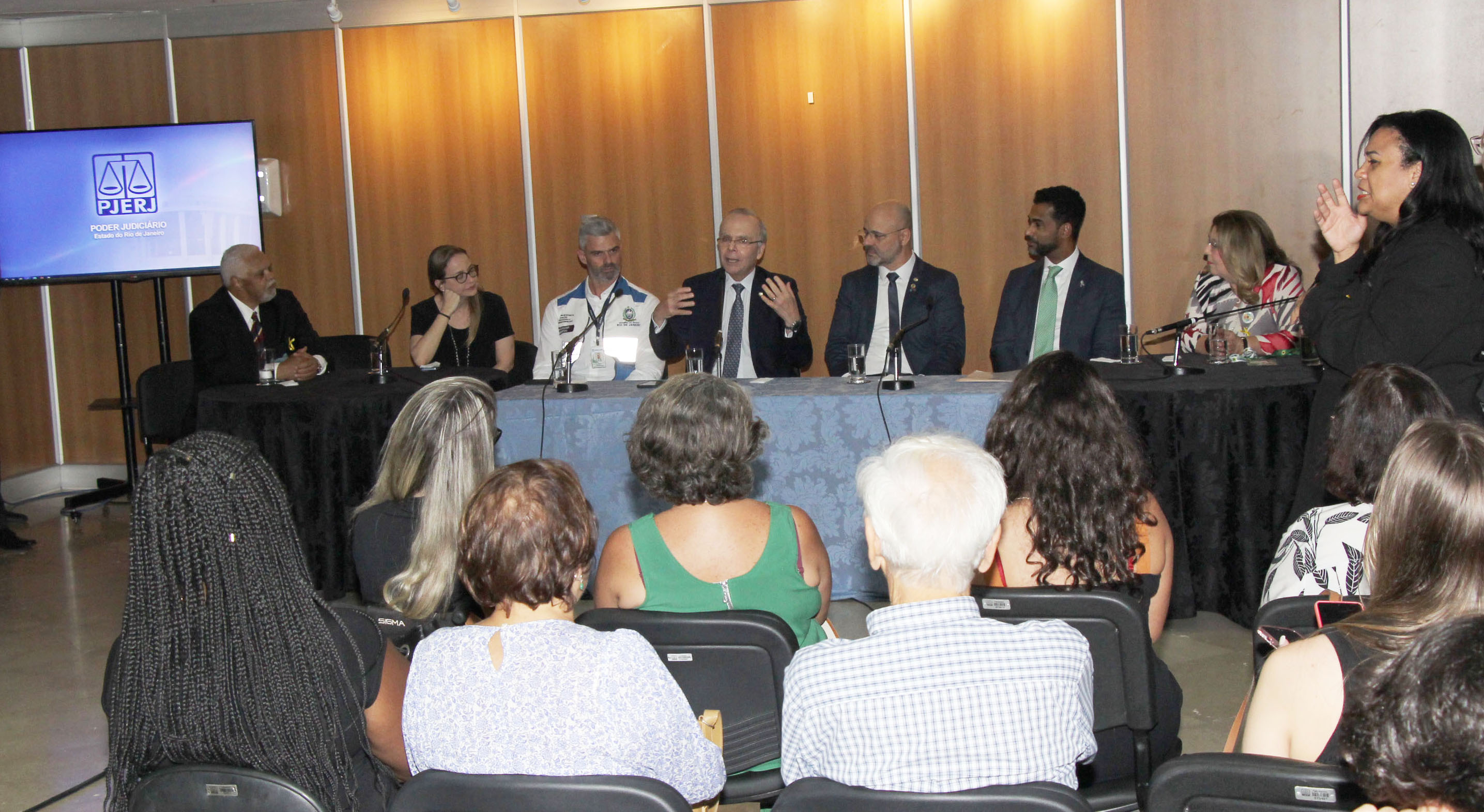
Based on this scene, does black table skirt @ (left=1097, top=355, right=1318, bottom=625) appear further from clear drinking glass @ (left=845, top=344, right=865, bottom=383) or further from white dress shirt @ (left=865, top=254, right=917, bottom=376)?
white dress shirt @ (left=865, top=254, right=917, bottom=376)

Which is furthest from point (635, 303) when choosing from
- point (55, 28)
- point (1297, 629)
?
point (55, 28)

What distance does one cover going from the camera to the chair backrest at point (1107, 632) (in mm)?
1891

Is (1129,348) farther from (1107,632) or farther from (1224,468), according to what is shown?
(1107,632)

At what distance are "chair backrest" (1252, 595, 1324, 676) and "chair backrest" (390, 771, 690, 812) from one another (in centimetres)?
100

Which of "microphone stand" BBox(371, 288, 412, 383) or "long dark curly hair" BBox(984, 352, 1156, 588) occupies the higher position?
"microphone stand" BBox(371, 288, 412, 383)

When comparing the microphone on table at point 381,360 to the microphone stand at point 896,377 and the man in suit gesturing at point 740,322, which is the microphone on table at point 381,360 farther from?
the microphone stand at point 896,377

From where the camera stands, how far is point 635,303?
510 centimetres

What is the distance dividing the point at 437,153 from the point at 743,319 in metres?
2.74

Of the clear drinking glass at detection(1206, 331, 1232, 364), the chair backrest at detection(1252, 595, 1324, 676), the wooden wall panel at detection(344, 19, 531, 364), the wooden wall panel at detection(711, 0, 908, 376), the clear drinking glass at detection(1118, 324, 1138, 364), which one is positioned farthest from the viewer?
the wooden wall panel at detection(344, 19, 531, 364)

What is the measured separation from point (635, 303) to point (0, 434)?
4.66 m

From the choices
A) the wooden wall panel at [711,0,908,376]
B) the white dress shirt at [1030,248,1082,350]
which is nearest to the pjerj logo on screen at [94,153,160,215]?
the wooden wall panel at [711,0,908,376]

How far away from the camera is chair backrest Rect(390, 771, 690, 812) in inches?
51.0

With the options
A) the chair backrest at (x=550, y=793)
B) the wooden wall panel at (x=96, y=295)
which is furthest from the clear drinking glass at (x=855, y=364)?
the wooden wall panel at (x=96, y=295)

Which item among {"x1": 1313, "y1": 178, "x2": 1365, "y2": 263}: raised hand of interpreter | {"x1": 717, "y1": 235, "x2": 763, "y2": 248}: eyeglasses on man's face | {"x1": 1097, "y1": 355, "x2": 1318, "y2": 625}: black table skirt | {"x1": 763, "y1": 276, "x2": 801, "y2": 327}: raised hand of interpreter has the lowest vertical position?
{"x1": 1097, "y1": 355, "x2": 1318, "y2": 625}: black table skirt
